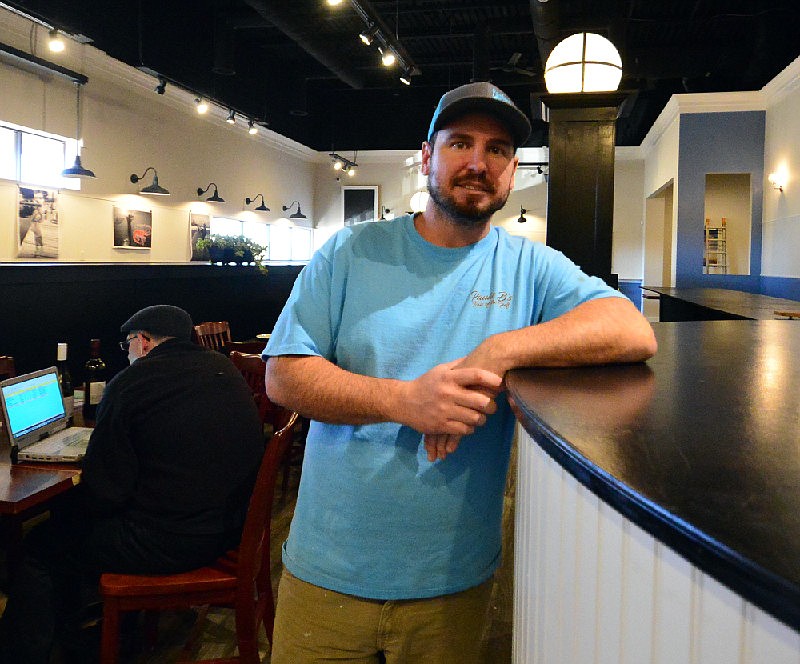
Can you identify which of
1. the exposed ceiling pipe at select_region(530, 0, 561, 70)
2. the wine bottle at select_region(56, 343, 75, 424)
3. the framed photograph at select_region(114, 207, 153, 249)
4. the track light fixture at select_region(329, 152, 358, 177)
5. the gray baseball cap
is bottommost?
the wine bottle at select_region(56, 343, 75, 424)

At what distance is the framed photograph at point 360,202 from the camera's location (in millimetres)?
14500

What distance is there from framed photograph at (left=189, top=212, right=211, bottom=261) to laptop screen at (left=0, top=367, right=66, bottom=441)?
22.9 feet

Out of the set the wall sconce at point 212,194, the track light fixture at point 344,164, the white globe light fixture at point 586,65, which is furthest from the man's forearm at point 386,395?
the track light fixture at point 344,164

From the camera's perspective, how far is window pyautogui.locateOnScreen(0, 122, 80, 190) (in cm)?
678

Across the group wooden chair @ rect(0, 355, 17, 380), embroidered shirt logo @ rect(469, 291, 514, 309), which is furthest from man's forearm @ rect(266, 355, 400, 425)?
wooden chair @ rect(0, 355, 17, 380)

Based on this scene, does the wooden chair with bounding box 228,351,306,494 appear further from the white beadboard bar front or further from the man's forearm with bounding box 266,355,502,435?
the white beadboard bar front

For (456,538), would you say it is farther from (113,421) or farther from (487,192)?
(113,421)

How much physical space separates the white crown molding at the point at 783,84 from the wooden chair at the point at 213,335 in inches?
273

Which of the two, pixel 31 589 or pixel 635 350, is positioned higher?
pixel 635 350

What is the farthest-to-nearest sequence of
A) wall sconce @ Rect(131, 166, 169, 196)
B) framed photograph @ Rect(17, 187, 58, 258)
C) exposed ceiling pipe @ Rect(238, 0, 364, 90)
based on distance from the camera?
wall sconce @ Rect(131, 166, 169, 196) → exposed ceiling pipe @ Rect(238, 0, 364, 90) → framed photograph @ Rect(17, 187, 58, 258)

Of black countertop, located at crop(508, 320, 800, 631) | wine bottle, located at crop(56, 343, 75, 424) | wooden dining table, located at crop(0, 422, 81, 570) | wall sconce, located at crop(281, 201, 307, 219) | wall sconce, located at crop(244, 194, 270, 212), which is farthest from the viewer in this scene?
wall sconce, located at crop(281, 201, 307, 219)

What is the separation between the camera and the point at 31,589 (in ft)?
7.50

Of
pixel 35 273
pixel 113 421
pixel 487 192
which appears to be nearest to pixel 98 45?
pixel 35 273

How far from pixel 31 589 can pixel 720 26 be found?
1022 cm
